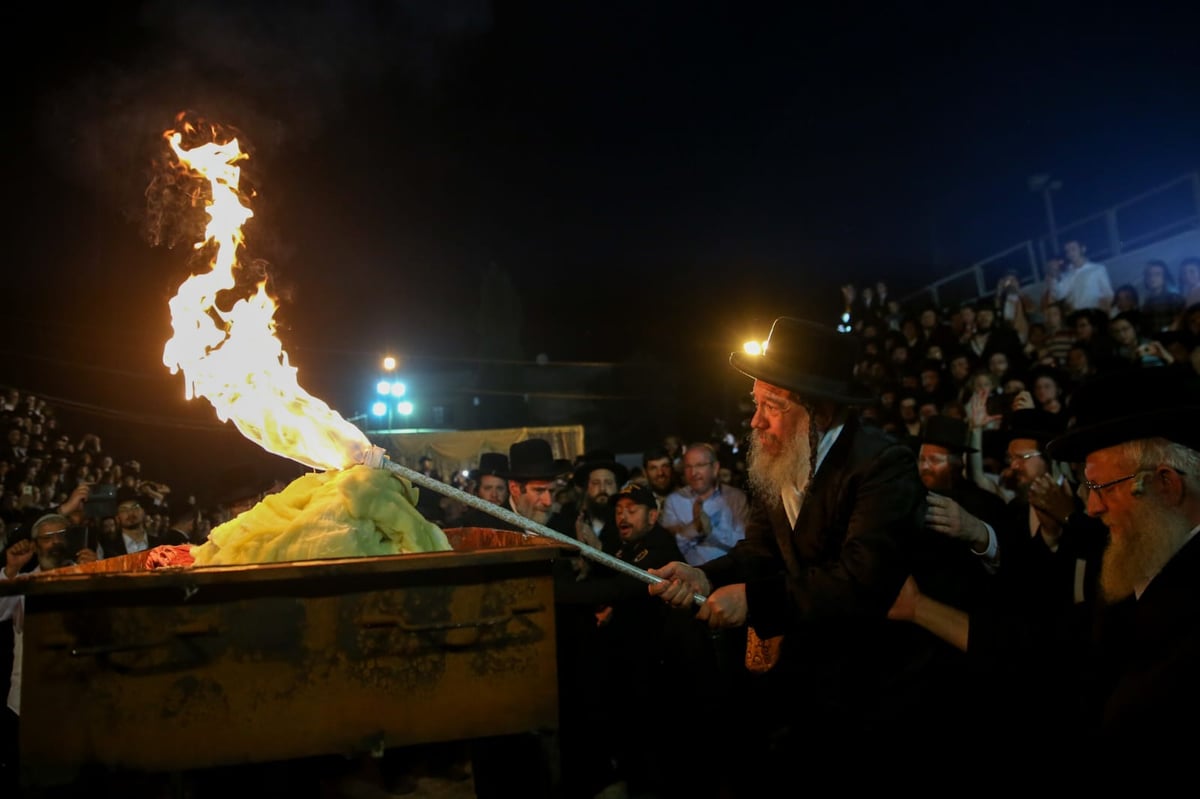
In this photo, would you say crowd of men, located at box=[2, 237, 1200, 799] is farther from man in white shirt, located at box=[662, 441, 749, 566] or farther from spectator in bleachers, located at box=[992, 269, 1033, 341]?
spectator in bleachers, located at box=[992, 269, 1033, 341]

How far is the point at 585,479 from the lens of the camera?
795 centimetres

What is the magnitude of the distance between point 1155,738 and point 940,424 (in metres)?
4.31

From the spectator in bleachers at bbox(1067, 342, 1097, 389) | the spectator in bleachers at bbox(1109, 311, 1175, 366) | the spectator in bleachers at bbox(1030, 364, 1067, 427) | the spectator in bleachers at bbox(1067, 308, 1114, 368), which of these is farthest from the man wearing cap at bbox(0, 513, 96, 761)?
the spectator in bleachers at bbox(1067, 308, 1114, 368)

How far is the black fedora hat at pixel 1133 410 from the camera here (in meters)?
2.41

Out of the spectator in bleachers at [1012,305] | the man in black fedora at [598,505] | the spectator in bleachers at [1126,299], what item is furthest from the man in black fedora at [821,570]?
the spectator in bleachers at [1012,305]

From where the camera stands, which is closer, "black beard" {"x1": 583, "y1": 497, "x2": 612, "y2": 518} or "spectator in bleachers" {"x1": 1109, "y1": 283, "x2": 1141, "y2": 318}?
"black beard" {"x1": 583, "y1": 497, "x2": 612, "y2": 518}

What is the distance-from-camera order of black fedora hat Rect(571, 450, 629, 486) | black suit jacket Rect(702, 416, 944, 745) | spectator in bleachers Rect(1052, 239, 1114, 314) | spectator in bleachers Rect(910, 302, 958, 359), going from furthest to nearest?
spectator in bleachers Rect(910, 302, 958, 359) → spectator in bleachers Rect(1052, 239, 1114, 314) → black fedora hat Rect(571, 450, 629, 486) → black suit jacket Rect(702, 416, 944, 745)

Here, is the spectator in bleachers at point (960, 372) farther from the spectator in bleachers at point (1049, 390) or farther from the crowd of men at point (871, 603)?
the crowd of men at point (871, 603)

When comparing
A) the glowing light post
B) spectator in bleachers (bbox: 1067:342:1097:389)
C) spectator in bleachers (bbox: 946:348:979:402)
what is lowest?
spectator in bleachers (bbox: 1067:342:1097:389)

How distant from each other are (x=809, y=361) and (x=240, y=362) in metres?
2.70

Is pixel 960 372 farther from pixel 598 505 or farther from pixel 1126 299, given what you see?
pixel 598 505

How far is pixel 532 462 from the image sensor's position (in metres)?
7.03

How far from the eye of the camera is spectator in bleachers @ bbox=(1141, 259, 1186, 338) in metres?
8.72

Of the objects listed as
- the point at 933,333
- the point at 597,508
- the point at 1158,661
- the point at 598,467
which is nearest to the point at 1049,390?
the point at 598,467
